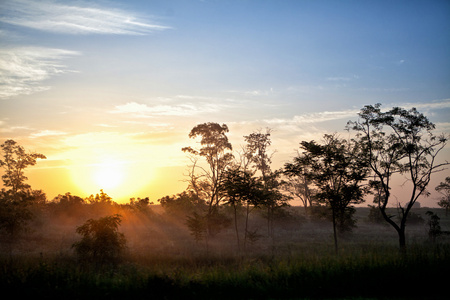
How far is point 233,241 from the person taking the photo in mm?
40344

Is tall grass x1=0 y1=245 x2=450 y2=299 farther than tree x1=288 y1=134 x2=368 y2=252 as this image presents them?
No

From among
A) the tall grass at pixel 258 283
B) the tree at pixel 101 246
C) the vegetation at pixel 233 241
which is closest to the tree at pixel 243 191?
the vegetation at pixel 233 241

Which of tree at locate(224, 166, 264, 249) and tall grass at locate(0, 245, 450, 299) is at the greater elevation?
tree at locate(224, 166, 264, 249)

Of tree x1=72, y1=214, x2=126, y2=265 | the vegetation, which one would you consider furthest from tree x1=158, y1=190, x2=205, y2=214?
tree x1=72, y1=214, x2=126, y2=265

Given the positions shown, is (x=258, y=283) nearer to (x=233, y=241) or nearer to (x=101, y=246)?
(x=101, y=246)

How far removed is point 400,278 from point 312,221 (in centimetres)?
5509

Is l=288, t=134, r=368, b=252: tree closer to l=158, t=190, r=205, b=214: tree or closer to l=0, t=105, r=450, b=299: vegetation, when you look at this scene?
l=0, t=105, r=450, b=299: vegetation

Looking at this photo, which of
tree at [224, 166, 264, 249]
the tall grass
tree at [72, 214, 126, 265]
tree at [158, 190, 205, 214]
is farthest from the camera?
tree at [158, 190, 205, 214]

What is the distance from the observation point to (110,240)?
74.5ft

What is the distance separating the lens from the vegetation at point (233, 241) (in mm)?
10523

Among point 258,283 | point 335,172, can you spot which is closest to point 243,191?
point 335,172

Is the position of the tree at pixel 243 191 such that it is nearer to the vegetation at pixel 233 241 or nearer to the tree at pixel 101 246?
the vegetation at pixel 233 241

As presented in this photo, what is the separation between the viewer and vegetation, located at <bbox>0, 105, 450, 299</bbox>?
1052cm

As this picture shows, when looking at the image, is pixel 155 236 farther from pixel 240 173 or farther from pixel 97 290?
pixel 97 290
